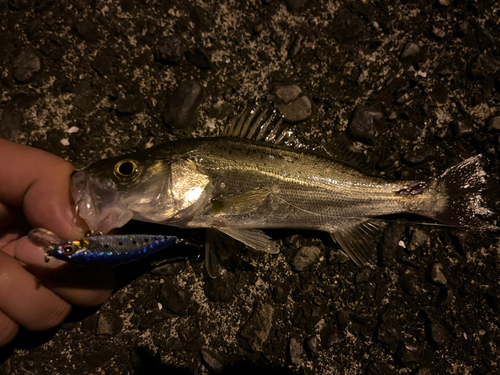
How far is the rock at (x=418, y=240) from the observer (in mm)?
2674

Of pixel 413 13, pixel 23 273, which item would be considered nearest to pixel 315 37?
pixel 413 13

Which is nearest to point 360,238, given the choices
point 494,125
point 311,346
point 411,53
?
point 311,346

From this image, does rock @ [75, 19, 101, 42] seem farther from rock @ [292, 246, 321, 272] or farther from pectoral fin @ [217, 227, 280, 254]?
rock @ [292, 246, 321, 272]

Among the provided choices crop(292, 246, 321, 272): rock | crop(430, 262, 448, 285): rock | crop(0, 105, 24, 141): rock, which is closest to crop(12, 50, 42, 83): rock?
crop(0, 105, 24, 141): rock

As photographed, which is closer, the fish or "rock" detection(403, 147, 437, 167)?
the fish

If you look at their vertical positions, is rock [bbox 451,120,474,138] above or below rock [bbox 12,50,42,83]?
above

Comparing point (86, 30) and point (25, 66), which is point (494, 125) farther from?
point (25, 66)

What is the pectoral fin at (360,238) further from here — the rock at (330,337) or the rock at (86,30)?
the rock at (86,30)

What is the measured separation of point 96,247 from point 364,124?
2.13 meters

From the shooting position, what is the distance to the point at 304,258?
2.68m

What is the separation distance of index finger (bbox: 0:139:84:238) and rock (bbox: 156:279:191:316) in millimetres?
890

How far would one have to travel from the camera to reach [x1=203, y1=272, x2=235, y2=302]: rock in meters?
2.65

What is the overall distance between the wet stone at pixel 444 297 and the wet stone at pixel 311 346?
3.32ft

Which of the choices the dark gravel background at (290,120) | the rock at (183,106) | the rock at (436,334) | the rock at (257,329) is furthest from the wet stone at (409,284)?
the rock at (183,106)
